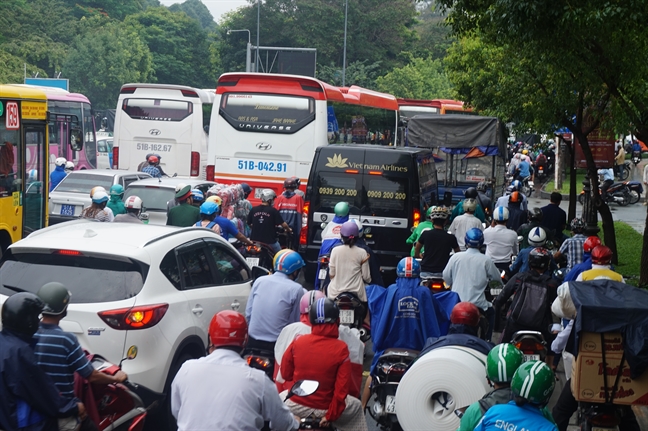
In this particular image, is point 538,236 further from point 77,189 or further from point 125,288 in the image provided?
point 77,189

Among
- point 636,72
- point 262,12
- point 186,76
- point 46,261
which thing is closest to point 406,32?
point 262,12

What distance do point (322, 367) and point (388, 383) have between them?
4.80 feet

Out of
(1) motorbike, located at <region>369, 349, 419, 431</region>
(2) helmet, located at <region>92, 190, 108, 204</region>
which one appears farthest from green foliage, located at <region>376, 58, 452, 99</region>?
(1) motorbike, located at <region>369, 349, 419, 431</region>

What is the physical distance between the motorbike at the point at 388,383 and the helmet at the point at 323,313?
1413mm

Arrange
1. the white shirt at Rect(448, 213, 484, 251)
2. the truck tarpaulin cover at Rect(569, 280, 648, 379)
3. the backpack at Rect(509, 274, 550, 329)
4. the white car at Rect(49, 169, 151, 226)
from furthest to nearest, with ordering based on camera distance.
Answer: the white car at Rect(49, 169, 151, 226) < the white shirt at Rect(448, 213, 484, 251) < the backpack at Rect(509, 274, 550, 329) < the truck tarpaulin cover at Rect(569, 280, 648, 379)

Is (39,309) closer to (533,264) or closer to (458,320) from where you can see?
(458,320)

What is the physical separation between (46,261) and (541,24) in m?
6.59

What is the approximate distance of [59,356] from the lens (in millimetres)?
5070

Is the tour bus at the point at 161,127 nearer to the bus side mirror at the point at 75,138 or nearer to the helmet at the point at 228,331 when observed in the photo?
the bus side mirror at the point at 75,138

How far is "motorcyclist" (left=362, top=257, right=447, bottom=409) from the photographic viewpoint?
706 centimetres

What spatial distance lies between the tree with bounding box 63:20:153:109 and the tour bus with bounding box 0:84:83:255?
53.3 meters

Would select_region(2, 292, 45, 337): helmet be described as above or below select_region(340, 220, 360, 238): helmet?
below

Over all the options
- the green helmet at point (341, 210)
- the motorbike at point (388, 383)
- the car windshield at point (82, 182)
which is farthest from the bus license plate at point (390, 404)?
the car windshield at point (82, 182)

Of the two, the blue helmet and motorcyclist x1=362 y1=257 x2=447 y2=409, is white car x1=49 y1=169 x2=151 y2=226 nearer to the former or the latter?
the blue helmet
